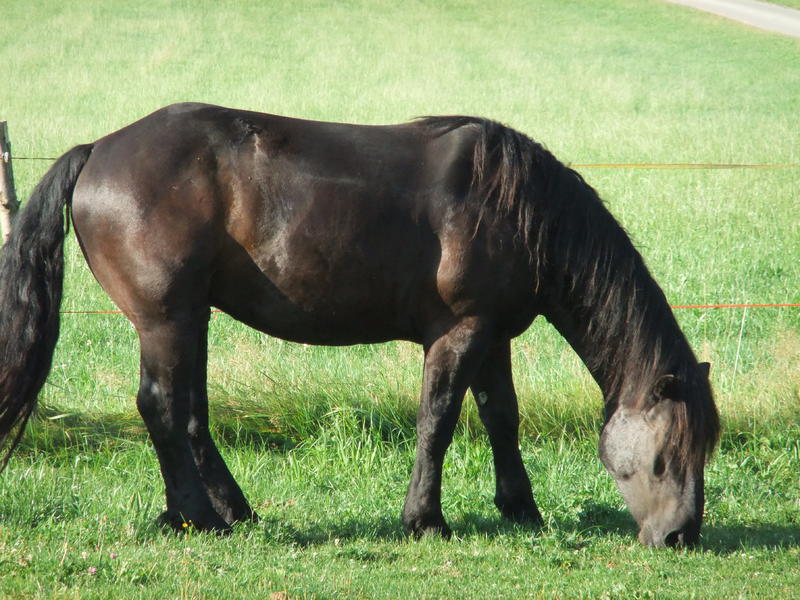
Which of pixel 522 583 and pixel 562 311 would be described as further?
pixel 562 311

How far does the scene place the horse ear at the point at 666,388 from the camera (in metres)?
4.30

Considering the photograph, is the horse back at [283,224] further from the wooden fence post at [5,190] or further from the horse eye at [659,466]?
the wooden fence post at [5,190]

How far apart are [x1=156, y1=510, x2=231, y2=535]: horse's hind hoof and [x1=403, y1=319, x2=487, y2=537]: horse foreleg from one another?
3.11ft

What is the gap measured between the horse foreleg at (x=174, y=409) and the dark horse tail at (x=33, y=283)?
503 mm

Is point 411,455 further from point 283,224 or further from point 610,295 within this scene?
point 283,224

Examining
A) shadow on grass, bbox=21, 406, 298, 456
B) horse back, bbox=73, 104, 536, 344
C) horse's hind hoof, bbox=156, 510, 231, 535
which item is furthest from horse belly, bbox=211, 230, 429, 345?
shadow on grass, bbox=21, 406, 298, 456

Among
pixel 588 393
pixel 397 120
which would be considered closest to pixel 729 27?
pixel 397 120

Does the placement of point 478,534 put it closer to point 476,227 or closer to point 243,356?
point 476,227

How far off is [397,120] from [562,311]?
41.1ft

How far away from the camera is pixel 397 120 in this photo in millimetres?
16641

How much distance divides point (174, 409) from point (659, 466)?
2416mm

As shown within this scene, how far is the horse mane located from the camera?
14.3 feet

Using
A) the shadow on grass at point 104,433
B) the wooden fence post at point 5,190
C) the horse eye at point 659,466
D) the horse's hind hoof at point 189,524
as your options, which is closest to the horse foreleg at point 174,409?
the horse's hind hoof at point 189,524

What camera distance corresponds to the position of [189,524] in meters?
4.41
